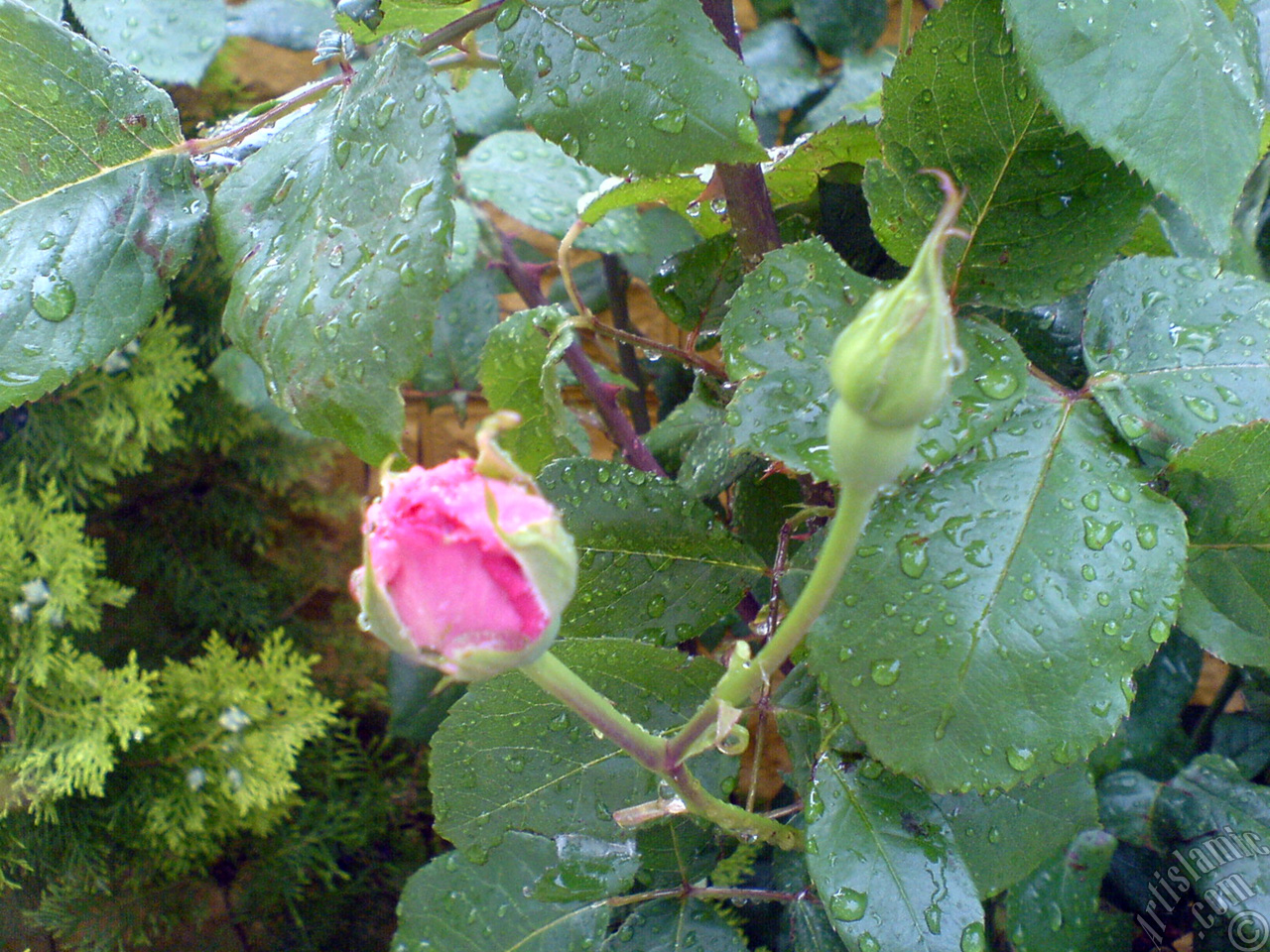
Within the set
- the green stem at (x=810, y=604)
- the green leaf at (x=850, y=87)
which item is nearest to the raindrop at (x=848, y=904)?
the green stem at (x=810, y=604)

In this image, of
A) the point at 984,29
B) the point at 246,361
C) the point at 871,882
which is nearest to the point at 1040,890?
the point at 871,882

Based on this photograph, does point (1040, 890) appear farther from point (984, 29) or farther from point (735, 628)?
point (984, 29)

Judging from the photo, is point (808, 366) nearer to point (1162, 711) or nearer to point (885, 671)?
point (885, 671)

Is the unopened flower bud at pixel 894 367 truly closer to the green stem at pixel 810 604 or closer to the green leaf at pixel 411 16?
the green stem at pixel 810 604

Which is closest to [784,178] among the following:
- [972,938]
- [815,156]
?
[815,156]

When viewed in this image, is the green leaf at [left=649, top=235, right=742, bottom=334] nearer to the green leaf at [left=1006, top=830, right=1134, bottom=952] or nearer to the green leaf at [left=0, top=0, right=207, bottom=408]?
the green leaf at [left=0, top=0, right=207, bottom=408]

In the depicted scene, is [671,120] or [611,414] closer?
[671,120]

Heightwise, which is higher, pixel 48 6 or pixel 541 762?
pixel 48 6
